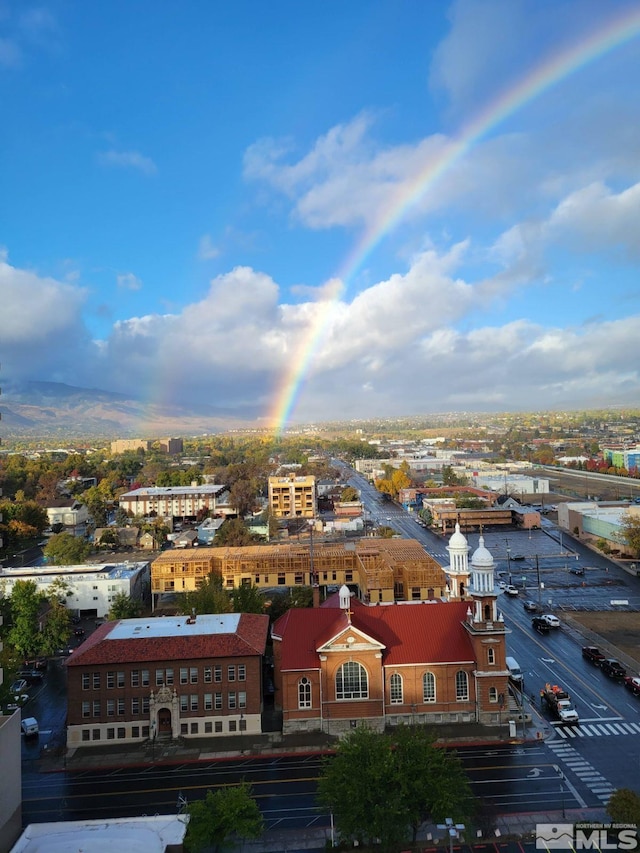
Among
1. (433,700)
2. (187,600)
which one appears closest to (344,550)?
(187,600)

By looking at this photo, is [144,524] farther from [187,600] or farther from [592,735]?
[592,735]

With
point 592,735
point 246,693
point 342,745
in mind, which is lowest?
point 592,735

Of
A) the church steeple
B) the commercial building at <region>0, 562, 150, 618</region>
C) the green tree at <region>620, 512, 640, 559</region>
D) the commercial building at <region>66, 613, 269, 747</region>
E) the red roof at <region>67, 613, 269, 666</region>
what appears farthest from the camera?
the green tree at <region>620, 512, 640, 559</region>

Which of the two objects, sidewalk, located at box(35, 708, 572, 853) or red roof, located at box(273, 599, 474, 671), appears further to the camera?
red roof, located at box(273, 599, 474, 671)

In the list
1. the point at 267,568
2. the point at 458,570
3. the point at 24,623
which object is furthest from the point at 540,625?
the point at 24,623

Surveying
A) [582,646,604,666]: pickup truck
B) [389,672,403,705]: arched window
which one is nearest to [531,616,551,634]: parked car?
[582,646,604,666]: pickup truck

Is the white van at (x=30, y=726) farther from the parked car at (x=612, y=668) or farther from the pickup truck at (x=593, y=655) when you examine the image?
the pickup truck at (x=593, y=655)

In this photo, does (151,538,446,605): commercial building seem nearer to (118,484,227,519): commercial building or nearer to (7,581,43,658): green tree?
(7,581,43,658): green tree
